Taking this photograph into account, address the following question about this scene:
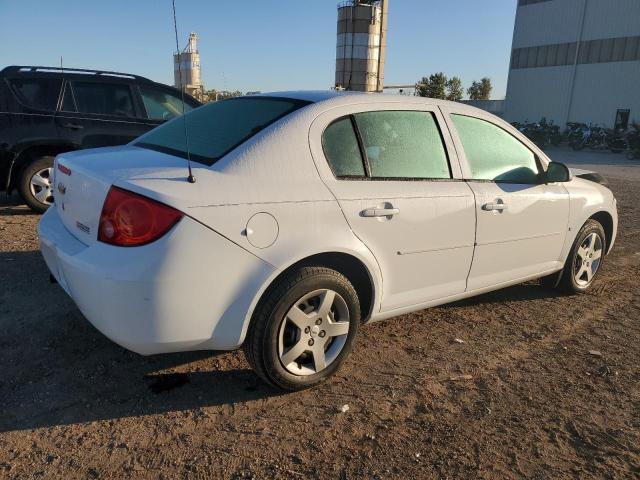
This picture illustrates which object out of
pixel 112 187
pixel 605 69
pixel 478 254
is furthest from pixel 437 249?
pixel 605 69

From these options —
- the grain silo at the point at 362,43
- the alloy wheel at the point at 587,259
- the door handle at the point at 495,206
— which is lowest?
the alloy wheel at the point at 587,259

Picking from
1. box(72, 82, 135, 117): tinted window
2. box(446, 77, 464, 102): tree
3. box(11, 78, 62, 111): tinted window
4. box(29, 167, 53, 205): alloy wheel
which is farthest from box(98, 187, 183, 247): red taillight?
box(446, 77, 464, 102): tree

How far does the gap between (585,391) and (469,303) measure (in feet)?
4.55

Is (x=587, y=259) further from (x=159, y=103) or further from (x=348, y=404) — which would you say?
(x=159, y=103)

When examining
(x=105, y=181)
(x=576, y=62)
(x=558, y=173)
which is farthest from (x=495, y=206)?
(x=576, y=62)

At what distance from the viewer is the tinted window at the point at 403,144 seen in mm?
2980

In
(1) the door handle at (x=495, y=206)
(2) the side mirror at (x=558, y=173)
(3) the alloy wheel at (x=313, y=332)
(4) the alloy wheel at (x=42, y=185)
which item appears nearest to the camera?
(3) the alloy wheel at (x=313, y=332)

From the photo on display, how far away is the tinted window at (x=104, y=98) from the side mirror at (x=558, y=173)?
17.0 feet

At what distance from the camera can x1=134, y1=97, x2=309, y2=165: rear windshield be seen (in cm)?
276

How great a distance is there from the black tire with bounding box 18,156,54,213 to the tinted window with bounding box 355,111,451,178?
15.5 ft

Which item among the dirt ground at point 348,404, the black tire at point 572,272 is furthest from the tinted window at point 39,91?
the black tire at point 572,272

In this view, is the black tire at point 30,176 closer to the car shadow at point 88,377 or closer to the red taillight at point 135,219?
the car shadow at point 88,377

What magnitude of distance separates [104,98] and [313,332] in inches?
208

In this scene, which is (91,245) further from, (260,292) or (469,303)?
(469,303)
